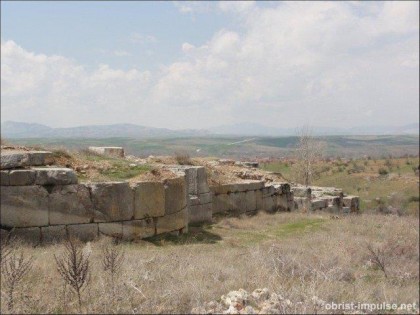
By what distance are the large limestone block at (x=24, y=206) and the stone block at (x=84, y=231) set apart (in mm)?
553

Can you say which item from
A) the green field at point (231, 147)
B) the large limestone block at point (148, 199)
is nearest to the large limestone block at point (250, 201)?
the large limestone block at point (148, 199)

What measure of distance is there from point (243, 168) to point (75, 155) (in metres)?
9.69

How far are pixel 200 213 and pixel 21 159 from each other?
19.1ft

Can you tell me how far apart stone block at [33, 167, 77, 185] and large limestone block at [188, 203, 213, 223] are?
14.7 feet

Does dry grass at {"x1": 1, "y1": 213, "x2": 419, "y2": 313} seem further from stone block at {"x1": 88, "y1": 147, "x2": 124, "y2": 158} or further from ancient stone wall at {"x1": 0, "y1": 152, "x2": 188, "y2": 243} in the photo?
stone block at {"x1": 88, "y1": 147, "x2": 124, "y2": 158}

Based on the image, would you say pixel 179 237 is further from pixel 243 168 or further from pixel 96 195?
pixel 243 168

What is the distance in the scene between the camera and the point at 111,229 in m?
9.70

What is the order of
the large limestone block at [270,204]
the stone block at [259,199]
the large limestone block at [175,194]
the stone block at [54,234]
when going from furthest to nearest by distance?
the large limestone block at [270,204] < the stone block at [259,199] < the large limestone block at [175,194] < the stone block at [54,234]

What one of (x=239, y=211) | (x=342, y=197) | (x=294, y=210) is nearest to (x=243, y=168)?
(x=294, y=210)

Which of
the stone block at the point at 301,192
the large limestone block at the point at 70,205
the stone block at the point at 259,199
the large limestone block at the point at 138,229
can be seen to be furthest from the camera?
the stone block at the point at 301,192

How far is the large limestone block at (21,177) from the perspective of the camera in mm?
8750

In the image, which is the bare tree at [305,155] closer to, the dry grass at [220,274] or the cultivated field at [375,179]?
the cultivated field at [375,179]

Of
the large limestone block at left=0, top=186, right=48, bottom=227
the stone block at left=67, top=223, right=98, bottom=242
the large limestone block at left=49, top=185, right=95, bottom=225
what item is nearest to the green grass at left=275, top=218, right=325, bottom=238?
the stone block at left=67, top=223, right=98, bottom=242

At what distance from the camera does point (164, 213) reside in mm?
10719
